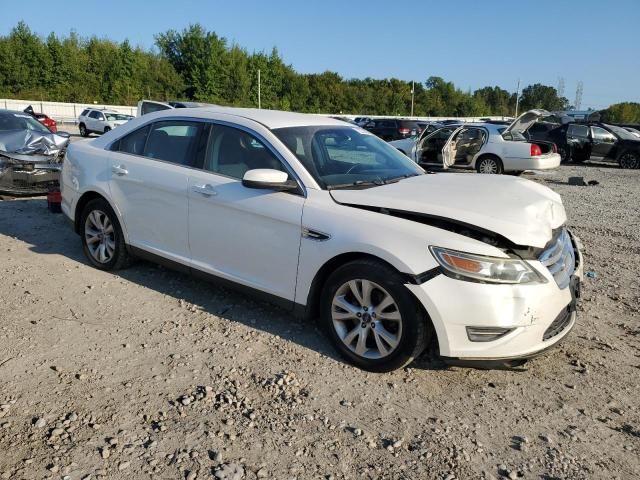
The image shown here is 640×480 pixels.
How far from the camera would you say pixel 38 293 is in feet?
15.8

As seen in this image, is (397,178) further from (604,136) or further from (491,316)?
(604,136)

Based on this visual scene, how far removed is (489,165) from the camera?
14.7 m

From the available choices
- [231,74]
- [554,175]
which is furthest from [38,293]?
[231,74]

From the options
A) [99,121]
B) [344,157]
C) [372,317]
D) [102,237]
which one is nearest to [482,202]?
[372,317]

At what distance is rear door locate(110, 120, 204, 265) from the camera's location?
459cm

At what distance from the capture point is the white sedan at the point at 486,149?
14.0 metres

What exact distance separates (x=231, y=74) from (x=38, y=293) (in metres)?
69.5

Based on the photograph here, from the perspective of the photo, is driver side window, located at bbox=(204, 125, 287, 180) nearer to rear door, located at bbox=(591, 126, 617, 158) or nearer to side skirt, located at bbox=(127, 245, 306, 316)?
side skirt, located at bbox=(127, 245, 306, 316)

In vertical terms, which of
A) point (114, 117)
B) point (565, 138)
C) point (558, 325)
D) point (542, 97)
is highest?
point (542, 97)

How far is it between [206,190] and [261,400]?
71.6 inches

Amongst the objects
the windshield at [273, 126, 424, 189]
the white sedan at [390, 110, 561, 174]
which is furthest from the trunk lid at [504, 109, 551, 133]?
the windshield at [273, 126, 424, 189]

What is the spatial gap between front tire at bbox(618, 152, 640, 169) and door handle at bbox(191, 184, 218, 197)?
19.2 metres

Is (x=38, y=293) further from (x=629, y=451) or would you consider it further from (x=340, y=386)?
(x=629, y=451)

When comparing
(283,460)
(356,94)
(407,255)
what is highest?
(356,94)
